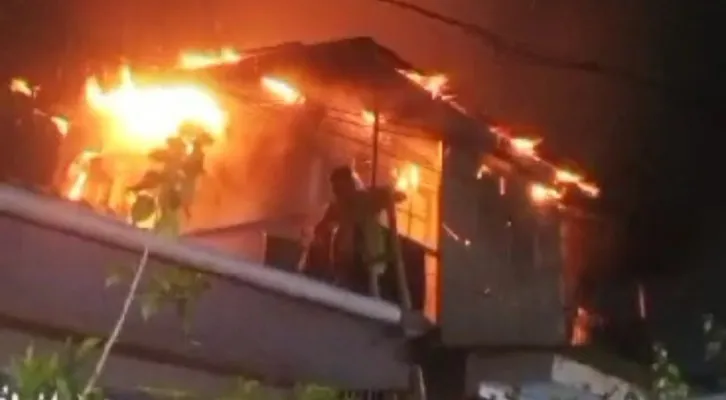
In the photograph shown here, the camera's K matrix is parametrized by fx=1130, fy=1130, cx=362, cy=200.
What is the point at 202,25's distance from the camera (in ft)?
44.9

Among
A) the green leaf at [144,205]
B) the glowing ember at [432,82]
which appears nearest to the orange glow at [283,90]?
the glowing ember at [432,82]

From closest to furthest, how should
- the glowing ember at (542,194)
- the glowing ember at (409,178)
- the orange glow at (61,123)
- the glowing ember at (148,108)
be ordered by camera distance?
the orange glow at (61,123) → the glowing ember at (148,108) → the glowing ember at (409,178) → the glowing ember at (542,194)

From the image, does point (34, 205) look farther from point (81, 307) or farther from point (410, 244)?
point (410, 244)

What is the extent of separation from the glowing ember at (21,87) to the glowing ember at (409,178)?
4811 millimetres

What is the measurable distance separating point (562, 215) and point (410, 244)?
3.97 m

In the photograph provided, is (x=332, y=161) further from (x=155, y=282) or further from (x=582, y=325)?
(x=155, y=282)

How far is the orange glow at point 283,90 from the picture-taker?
10664 millimetres

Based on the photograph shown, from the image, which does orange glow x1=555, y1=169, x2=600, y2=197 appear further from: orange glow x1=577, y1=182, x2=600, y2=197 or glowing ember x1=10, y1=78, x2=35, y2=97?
glowing ember x1=10, y1=78, x2=35, y2=97

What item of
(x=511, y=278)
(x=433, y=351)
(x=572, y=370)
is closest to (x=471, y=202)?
(x=511, y=278)

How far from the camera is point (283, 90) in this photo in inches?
431

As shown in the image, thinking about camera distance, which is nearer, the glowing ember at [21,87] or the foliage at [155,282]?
the foliage at [155,282]

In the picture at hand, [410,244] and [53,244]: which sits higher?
[410,244]

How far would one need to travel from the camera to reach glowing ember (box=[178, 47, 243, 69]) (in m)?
10.8

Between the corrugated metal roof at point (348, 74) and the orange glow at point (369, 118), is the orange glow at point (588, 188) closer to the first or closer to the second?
the corrugated metal roof at point (348, 74)
